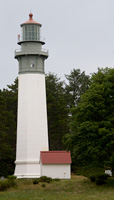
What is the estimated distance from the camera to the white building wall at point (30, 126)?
53.0 meters

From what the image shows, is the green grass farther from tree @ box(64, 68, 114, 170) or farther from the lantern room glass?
the lantern room glass

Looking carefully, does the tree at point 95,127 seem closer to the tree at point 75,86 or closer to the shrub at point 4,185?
the shrub at point 4,185

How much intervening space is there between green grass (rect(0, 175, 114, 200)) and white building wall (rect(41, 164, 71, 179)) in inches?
266

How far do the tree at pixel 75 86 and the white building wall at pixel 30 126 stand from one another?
78.0 ft

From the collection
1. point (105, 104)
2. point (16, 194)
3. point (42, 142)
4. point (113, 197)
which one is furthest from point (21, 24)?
point (113, 197)

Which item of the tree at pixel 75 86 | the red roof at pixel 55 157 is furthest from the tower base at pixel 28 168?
the tree at pixel 75 86

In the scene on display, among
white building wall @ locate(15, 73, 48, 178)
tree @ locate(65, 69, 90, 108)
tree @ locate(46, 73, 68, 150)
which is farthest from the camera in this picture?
tree @ locate(65, 69, 90, 108)

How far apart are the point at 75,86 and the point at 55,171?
30.3m

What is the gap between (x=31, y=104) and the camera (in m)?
53.8

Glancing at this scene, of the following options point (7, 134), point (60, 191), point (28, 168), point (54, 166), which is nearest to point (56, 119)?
point (7, 134)

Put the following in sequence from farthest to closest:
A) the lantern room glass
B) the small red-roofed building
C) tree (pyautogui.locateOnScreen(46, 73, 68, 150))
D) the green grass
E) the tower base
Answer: tree (pyautogui.locateOnScreen(46, 73, 68, 150))
the lantern room glass
the tower base
the small red-roofed building
the green grass

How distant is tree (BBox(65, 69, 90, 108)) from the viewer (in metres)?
78.1

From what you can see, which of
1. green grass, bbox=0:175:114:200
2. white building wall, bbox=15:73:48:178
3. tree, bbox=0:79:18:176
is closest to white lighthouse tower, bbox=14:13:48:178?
white building wall, bbox=15:73:48:178

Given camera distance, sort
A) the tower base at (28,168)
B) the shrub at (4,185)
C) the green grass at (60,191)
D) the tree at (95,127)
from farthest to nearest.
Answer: the tower base at (28,168), the shrub at (4,185), the tree at (95,127), the green grass at (60,191)
